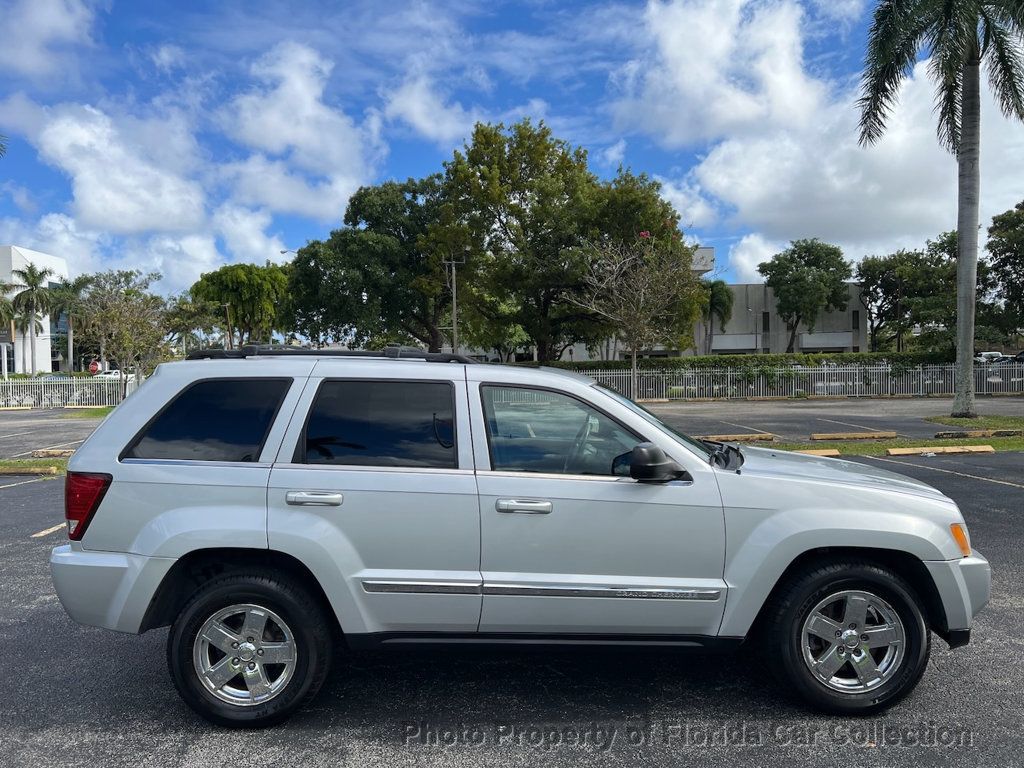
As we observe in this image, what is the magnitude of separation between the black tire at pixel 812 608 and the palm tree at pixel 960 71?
16898 mm

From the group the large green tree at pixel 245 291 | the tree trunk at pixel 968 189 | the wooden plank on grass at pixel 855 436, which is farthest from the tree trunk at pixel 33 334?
the tree trunk at pixel 968 189

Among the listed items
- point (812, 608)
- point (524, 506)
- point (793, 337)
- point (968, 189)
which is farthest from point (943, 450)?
point (793, 337)

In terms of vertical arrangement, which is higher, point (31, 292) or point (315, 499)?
point (31, 292)

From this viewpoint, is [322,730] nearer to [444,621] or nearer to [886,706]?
[444,621]

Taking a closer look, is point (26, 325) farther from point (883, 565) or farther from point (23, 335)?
point (883, 565)

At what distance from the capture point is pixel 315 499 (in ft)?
11.2

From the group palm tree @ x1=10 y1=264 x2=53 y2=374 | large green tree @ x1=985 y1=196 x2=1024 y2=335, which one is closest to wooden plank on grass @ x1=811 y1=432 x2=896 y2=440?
large green tree @ x1=985 y1=196 x2=1024 y2=335

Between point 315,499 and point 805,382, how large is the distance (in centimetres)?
3154

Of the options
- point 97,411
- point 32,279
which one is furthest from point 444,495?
point 32,279

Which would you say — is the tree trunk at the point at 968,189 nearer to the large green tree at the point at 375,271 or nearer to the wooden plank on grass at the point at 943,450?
the wooden plank on grass at the point at 943,450

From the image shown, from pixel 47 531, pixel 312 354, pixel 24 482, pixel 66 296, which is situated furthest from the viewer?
pixel 66 296

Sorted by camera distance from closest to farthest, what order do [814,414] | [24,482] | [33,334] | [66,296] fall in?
[24,482], [814,414], [66,296], [33,334]

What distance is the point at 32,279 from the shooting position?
6256cm

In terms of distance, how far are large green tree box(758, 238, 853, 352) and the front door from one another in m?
50.3
